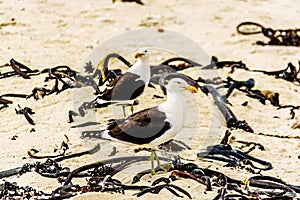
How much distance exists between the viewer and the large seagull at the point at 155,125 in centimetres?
394

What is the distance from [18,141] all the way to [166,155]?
1.06 metres

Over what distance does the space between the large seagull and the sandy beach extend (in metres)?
0.22

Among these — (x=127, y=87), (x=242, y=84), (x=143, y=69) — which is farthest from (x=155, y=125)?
(x=242, y=84)

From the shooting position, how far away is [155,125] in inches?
156

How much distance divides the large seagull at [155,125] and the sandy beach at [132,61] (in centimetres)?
22

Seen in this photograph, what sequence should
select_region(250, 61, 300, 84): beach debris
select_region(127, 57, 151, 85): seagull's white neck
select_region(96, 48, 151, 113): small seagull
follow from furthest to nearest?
select_region(250, 61, 300, 84): beach debris < select_region(127, 57, 151, 85): seagull's white neck < select_region(96, 48, 151, 113): small seagull

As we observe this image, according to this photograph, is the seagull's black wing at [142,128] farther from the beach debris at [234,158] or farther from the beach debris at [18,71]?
the beach debris at [18,71]

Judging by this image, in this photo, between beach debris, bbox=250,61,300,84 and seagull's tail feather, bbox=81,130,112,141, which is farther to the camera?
beach debris, bbox=250,61,300,84

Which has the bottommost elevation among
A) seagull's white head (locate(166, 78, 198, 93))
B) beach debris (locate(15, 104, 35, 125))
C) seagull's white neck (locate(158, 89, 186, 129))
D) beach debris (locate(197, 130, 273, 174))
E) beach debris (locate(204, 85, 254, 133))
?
→ beach debris (locate(197, 130, 273, 174))

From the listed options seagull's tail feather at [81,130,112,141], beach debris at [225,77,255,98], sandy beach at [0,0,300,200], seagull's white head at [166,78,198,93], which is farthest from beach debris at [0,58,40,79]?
seagull's white head at [166,78,198,93]

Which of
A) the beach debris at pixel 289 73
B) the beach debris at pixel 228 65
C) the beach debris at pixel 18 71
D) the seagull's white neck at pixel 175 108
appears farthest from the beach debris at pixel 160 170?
the beach debris at pixel 289 73

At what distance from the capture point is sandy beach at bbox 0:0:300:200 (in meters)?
4.27

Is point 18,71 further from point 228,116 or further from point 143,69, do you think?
point 228,116

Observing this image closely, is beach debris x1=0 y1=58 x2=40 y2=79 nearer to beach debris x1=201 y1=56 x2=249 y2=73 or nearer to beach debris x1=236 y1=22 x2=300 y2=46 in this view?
beach debris x1=201 y1=56 x2=249 y2=73
